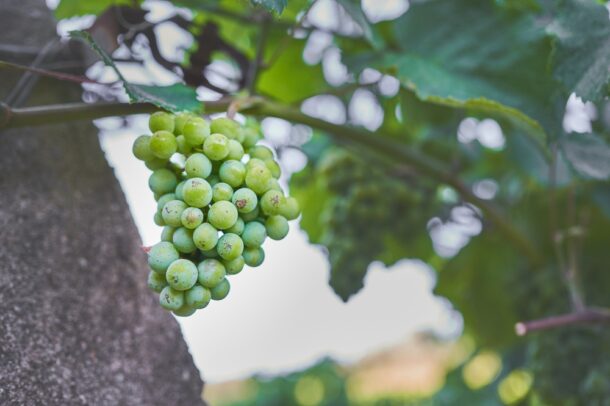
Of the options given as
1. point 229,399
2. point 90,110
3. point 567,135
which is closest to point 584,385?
point 567,135

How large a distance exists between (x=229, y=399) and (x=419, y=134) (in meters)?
2.25

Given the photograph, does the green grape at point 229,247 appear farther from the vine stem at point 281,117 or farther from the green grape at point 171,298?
the vine stem at point 281,117

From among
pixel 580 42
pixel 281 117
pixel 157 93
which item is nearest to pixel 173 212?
pixel 157 93

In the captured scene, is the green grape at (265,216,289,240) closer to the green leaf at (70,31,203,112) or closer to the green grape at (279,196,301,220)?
the green grape at (279,196,301,220)

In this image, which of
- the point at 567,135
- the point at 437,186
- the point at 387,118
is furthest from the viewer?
the point at 387,118

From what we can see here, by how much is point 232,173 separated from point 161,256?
0.08m

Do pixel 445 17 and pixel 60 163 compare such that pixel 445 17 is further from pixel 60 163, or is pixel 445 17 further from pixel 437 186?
pixel 60 163

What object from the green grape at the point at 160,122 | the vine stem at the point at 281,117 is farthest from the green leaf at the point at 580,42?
the green grape at the point at 160,122

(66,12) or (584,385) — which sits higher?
(66,12)

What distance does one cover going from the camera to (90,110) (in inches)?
22.1

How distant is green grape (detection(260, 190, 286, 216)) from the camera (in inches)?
19.5

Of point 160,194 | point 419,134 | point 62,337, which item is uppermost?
point 160,194

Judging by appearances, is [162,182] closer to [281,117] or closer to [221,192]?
[221,192]

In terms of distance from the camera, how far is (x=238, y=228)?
484mm
